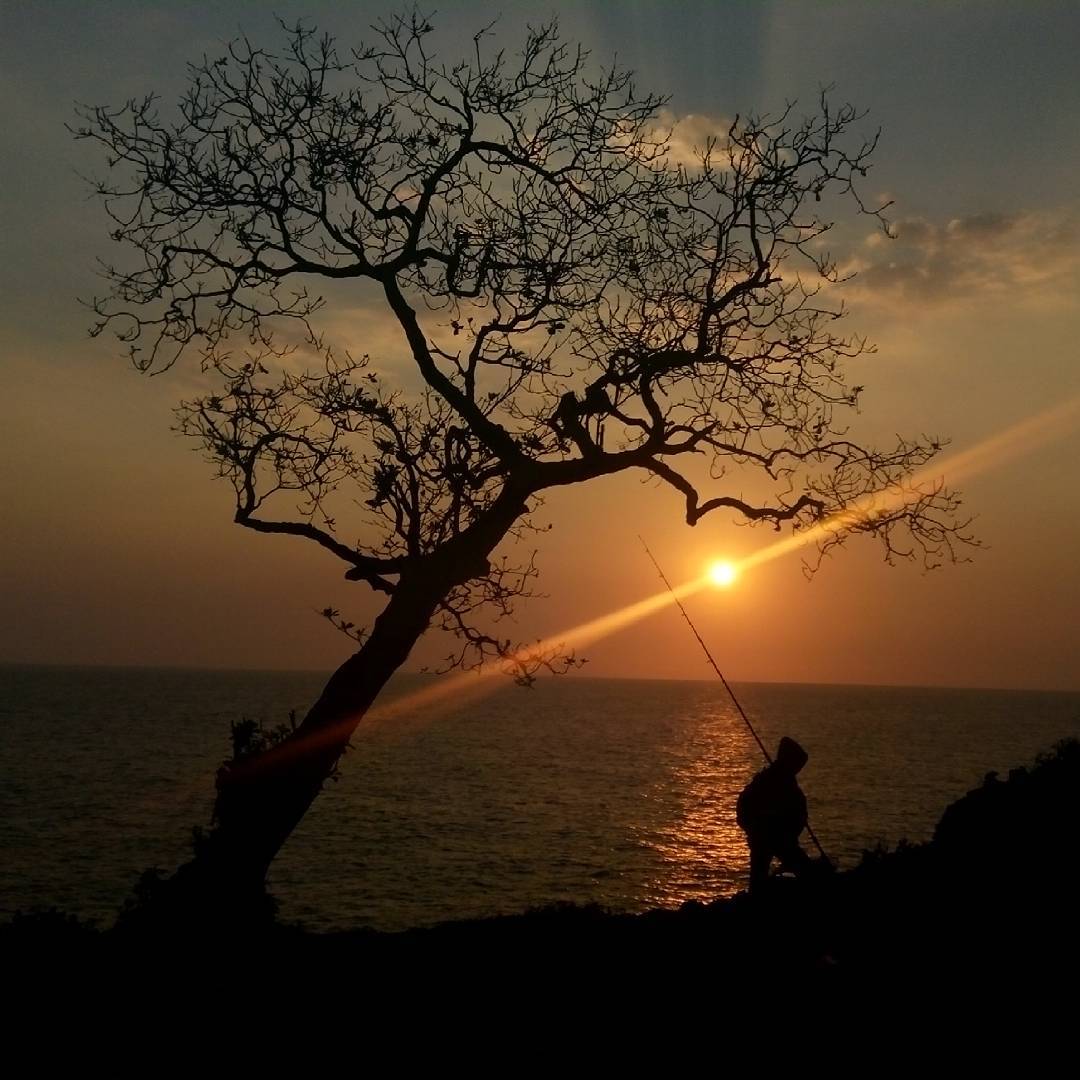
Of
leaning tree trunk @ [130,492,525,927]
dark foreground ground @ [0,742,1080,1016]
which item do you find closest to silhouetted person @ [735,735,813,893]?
dark foreground ground @ [0,742,1080,1016]

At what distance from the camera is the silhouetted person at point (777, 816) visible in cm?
1233

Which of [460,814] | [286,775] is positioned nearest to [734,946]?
[286,775]

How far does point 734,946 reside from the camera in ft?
35.4

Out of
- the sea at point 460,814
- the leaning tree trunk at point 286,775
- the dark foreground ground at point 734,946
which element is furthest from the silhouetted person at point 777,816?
the sea at point 460,814

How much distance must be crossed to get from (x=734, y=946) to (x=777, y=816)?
1.95 m

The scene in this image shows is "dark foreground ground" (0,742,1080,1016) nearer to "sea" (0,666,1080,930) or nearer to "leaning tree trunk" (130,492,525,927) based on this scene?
"leaning tree trunk" (130,492,525,927)

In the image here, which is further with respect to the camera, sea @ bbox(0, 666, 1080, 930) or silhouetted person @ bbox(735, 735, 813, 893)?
sea @ bbox(0, 666, 1080, 930)

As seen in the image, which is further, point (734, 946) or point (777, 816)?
point (777, 816)

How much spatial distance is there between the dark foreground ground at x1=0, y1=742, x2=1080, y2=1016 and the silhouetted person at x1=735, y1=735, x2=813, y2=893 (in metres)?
0.37

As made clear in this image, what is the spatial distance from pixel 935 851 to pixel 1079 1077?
20.2 ft

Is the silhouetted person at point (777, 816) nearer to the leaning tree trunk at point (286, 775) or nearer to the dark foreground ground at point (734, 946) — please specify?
the dark foreground ground at point (734, 946)

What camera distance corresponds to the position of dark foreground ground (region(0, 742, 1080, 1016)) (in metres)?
9.54

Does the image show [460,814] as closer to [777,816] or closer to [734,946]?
[777,816]

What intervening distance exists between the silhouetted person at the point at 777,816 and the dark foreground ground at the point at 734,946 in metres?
0.37
